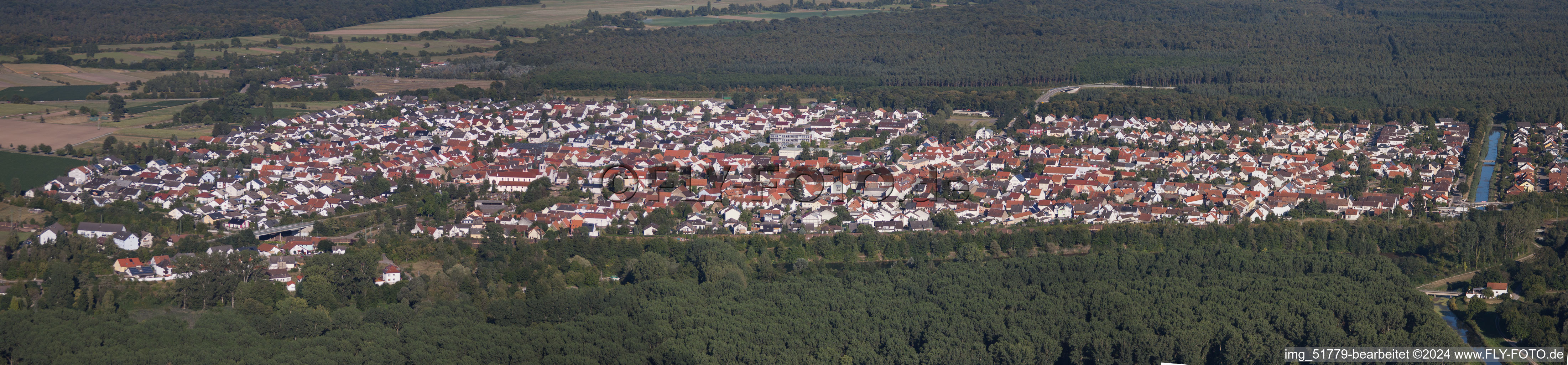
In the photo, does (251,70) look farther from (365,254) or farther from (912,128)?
(365,254)

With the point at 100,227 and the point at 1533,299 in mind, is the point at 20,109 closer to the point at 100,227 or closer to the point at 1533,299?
the point at 100,227

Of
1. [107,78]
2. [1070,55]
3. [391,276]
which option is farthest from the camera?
[1070,55]

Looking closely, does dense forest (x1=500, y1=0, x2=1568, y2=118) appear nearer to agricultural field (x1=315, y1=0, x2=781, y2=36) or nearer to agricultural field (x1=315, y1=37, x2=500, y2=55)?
agricultural field (x1=315, y1=37, x2=500, y2=55)

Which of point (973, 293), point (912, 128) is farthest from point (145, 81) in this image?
point (973, 293)

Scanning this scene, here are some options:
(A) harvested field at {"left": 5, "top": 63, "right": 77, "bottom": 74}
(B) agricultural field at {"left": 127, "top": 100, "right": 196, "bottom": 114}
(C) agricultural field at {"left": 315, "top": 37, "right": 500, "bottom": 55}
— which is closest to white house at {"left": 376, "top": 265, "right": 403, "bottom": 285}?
(B) agricultural field at {"left": 127, "top": 100, "right": 196, "bottom": 114}

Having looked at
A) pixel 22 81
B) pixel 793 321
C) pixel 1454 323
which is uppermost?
pixel 22 81

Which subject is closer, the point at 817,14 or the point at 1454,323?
the point at 1454,323

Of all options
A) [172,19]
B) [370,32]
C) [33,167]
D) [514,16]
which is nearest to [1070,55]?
[514,16]
